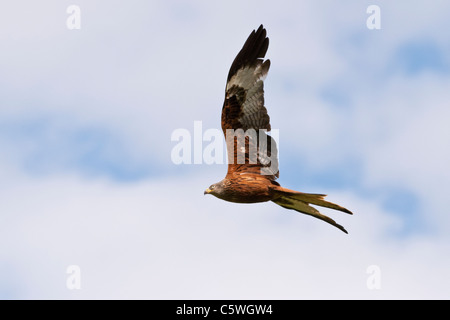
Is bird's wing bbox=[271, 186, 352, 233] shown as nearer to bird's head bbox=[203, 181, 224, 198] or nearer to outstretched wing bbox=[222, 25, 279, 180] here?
outstretched wing bbox=[222, 25, 279, 180]

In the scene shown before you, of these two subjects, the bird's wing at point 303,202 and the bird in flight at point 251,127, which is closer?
the bird's wing at point 303,202

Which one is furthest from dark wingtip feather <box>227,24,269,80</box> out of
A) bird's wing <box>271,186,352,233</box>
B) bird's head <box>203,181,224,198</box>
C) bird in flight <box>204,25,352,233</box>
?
bird's wing <box>271,186,352,233</box>

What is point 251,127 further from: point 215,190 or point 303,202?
point 303,202

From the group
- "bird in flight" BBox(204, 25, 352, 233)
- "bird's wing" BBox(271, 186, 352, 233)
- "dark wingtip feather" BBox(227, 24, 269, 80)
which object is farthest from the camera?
"dark wingtip feather" BBox(227, 24, 269, 80)

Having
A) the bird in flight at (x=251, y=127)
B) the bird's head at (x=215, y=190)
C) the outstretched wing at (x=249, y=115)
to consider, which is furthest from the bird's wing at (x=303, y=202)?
the bird's head at (x=215, y=190)

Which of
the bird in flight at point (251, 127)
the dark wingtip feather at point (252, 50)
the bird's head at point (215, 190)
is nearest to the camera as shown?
the bird's head at point (215, 190)

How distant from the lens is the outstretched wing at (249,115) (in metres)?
9.03

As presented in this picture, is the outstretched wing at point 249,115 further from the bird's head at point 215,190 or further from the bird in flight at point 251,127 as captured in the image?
the bird's head at point 215,190

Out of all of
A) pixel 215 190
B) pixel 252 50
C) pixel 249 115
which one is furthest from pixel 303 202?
pixel 252 50

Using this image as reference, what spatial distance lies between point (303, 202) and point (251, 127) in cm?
155

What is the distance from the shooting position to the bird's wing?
8.30 metres

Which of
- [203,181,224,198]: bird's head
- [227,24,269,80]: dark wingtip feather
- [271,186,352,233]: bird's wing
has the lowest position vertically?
[271,186,352,233]: bird's wing

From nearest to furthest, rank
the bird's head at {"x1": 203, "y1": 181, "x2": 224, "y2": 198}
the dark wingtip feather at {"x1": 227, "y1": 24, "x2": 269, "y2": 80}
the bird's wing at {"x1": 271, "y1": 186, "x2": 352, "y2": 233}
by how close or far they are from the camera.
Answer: the bird's wing at {"x1": 271, "y1": 186, "x2": 352, "y2": 233} < the bird's head at {"x1": 203, "y1": 181, "x2": 224, "y2": 198} < the dark wingtip feather at {"x1": 227, "y1": 24, "x2": 269, "y2": 80}
